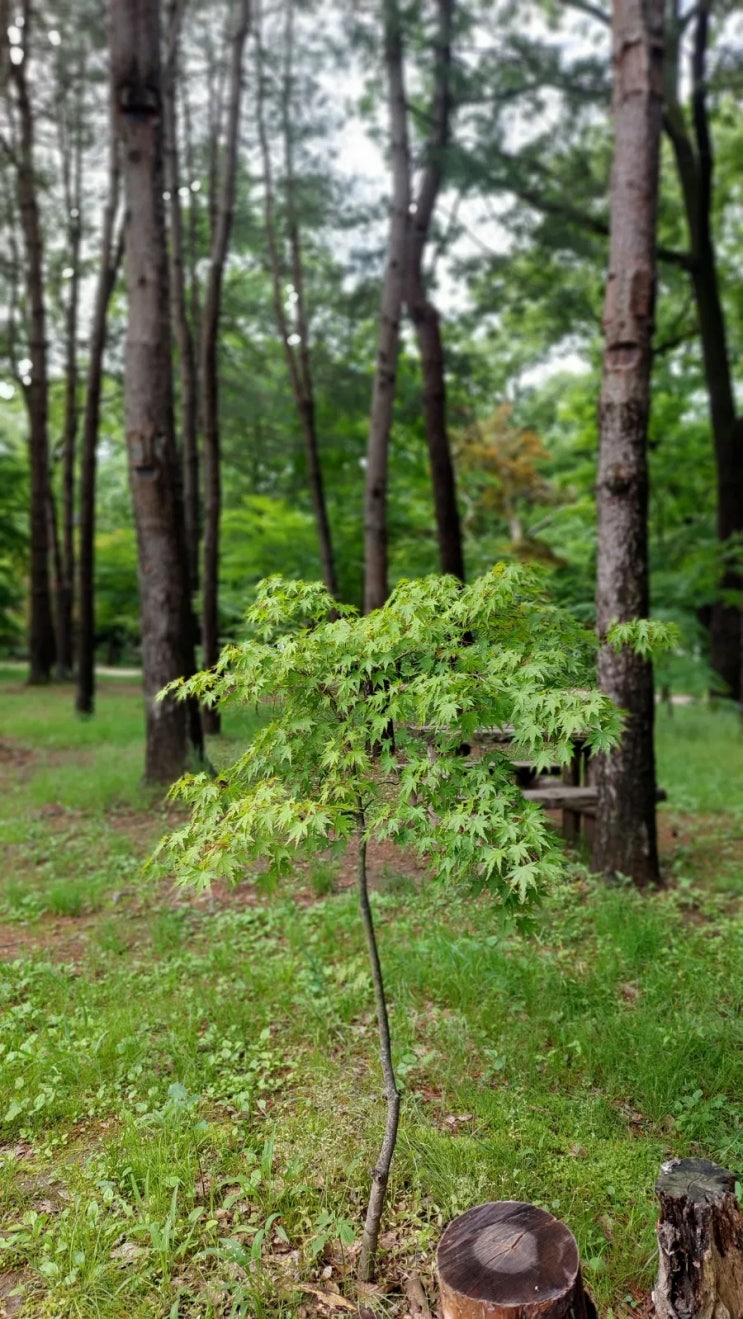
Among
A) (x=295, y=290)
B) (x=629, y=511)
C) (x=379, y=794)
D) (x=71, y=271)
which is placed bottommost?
(x=379, y=794)

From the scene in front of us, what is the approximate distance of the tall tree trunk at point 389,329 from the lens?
9.84 meters

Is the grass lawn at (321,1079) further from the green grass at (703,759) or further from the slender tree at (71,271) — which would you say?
the slender tree at (71,271)

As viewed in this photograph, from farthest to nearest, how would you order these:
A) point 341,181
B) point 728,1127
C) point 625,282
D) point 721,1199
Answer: point 341,181 → point 625,282 → point 728,1127 → point 721,1199

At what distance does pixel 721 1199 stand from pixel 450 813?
4.00 ft

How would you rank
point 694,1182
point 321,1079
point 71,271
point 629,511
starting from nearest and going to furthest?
point 694,1182 < point 321,1079 < point 629,511 < point 71,271

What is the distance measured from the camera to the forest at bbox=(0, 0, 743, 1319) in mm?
2535

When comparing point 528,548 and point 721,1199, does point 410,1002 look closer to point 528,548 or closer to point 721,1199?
point 721,1199

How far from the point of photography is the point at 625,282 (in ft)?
18.4

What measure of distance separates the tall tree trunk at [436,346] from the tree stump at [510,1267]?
840cm

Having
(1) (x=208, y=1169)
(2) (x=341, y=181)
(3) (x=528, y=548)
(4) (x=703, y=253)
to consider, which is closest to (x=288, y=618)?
(1) (x=208, y=1169)

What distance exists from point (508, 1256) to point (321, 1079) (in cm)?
142

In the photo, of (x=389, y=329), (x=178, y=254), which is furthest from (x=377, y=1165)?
(x=178, y=254)

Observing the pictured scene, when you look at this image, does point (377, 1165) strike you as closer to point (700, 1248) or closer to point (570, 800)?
point (700, 1248)

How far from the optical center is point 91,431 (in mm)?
12547
